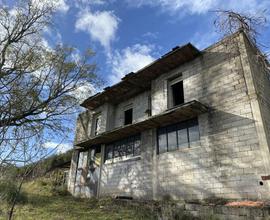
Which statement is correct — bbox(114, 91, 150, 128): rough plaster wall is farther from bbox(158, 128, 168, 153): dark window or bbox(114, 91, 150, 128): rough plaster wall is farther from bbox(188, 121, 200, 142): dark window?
bbox(188, 121, 200, 142): dark window

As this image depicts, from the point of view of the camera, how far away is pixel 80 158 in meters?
16.8

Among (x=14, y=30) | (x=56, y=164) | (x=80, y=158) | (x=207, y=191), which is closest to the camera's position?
(x=207, y=191)

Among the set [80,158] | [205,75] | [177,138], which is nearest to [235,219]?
[177,138]

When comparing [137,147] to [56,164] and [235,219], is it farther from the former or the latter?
[56,164]

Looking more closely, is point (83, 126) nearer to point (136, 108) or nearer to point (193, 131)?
point (136, 108)

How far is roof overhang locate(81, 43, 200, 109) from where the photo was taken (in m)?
11.5

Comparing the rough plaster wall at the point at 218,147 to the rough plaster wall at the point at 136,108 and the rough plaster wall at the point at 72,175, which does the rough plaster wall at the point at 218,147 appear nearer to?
the rough plaster wall at the point at 136,108

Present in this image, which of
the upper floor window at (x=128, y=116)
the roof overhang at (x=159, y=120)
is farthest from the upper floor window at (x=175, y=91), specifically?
the upper floor window at (x=128, y=116)

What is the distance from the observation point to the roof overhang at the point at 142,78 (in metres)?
11.5

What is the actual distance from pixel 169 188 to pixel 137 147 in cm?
322

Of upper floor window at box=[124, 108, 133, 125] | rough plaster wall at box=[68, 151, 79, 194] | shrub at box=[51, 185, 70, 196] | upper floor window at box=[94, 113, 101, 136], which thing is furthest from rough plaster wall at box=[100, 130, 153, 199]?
upper floor window at box=[94, 113, 101, 136]

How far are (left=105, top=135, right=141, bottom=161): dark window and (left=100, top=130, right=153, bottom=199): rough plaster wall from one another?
470mm

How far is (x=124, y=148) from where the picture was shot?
1353cm

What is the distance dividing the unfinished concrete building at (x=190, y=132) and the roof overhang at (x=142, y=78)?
2.1 inches
